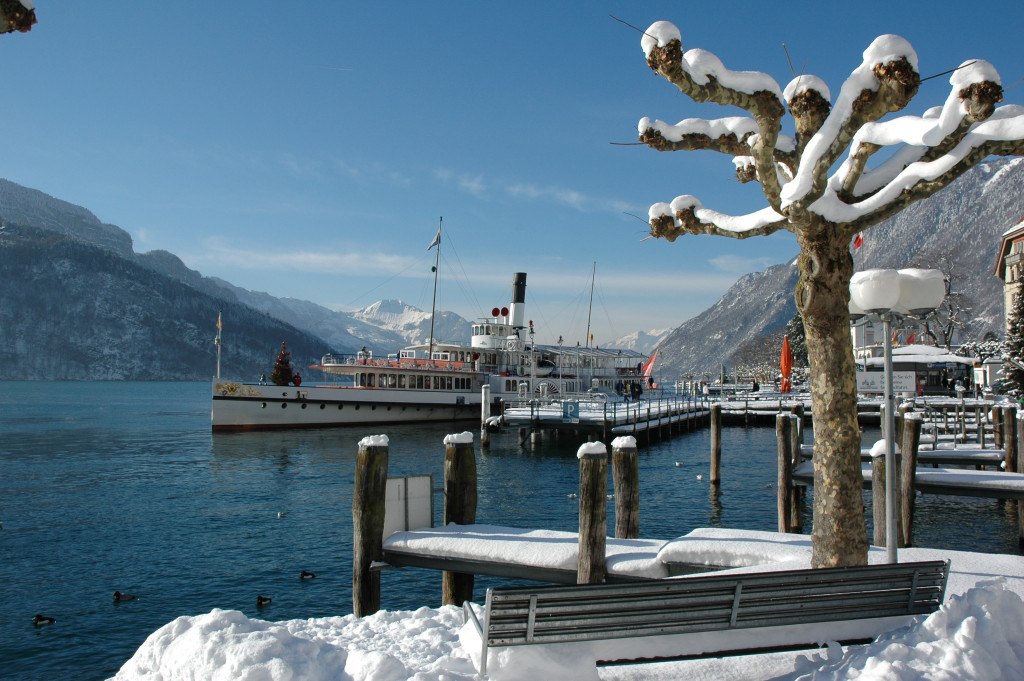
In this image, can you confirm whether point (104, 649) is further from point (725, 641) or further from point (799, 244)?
point (799, 244)

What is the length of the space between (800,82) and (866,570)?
4.66 meters

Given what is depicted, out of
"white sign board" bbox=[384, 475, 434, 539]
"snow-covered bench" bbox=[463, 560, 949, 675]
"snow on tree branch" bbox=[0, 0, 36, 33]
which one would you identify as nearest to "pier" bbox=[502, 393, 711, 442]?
"white sign board" bbox=[384, 475, 434, 539]

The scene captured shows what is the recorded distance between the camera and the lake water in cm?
1205

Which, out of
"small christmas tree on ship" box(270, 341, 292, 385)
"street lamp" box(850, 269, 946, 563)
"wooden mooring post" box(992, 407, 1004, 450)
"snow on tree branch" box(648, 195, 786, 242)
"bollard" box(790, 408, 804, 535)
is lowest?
"bollard" box(790, 408, 804, 535)

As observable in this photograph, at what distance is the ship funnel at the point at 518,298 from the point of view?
6525 cm

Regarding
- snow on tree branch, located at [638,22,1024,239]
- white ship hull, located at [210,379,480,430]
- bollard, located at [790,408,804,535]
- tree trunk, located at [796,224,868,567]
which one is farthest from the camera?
white ship hull, located at [210,379,480,430]

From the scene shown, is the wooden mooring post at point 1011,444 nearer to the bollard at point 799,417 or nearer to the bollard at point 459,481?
the bollard at point 799,417

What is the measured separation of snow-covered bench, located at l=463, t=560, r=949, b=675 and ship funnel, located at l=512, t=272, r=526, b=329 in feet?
194

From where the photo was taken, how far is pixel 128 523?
1908cm

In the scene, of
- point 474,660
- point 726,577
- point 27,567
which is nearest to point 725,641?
point 726,577

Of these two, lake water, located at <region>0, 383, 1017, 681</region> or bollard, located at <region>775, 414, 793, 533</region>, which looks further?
bollard, located at <region>775, 414, 793, 533</region>

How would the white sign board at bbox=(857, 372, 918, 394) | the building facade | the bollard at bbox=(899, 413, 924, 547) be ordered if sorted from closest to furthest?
the bollard at bbox=(899, 413, 924, 547), the white sign board at bbox=(857, 372, 918, 394), the building facade

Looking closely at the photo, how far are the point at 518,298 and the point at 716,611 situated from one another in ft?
198

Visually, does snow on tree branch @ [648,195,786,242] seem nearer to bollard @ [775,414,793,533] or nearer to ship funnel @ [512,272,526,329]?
bollard @ [775,414,793,533]
